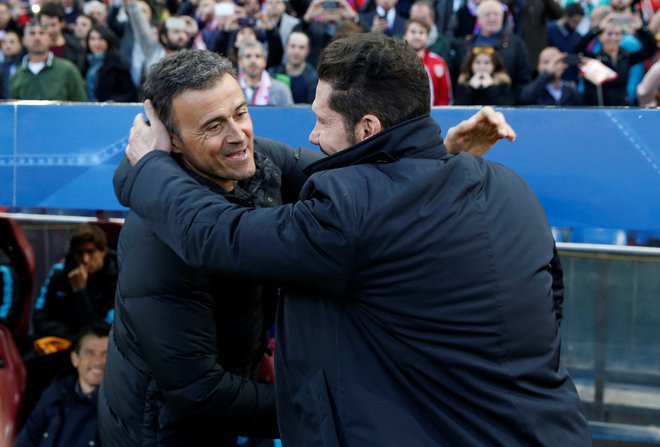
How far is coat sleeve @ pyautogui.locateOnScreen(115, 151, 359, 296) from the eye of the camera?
5.93 feet

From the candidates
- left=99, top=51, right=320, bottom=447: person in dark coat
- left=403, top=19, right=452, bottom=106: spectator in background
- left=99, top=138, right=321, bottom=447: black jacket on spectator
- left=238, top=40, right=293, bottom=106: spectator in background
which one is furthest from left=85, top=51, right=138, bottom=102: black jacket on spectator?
left=99, top=51, right=320, bottom=447: person in dark coat

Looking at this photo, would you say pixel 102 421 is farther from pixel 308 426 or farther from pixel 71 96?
pixel 71 96

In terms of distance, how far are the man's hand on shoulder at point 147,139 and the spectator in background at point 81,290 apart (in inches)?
114

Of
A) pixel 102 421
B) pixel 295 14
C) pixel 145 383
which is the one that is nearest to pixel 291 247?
pixel 145 383

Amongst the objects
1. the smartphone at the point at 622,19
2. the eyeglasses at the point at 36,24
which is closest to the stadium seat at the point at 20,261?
the eyeglasses at the point at 36,24

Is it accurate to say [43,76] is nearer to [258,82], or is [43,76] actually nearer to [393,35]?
[258,82]

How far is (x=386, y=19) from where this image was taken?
8.39 metres

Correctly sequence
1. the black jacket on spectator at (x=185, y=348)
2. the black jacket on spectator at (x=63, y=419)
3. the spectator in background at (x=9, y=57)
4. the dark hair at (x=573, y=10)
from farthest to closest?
the spectator in background at (x=9, y=57)
the dark hair at (x=573, y=10)
the black jacket on spectator at (x=63, y=419)
the black jacket on spectator at (x=185, y=348)

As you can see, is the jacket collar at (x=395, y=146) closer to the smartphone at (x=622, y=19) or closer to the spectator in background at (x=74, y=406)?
the spectator in background at (x=74, y=406)

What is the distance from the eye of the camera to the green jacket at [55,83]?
7.54 m

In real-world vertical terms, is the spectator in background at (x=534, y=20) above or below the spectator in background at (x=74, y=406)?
above

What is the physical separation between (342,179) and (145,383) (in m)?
0.96

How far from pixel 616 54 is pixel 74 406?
4742 millimetres

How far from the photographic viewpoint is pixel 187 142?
2.39 meters
